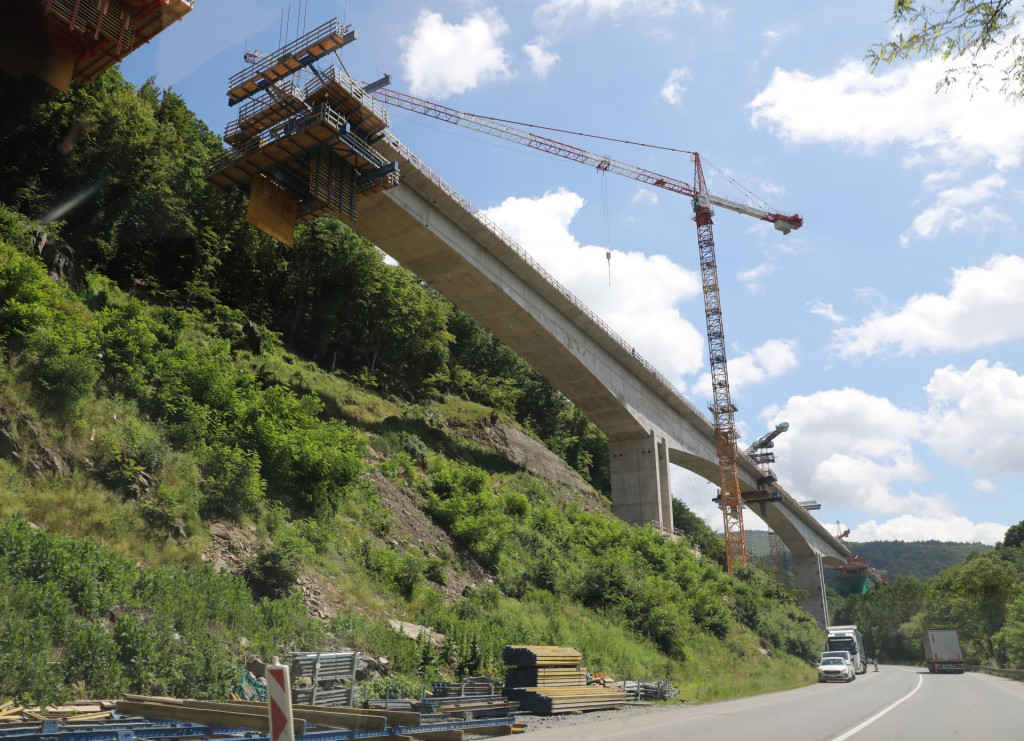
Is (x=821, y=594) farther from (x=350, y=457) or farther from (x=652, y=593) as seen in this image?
(x=350, y=457)

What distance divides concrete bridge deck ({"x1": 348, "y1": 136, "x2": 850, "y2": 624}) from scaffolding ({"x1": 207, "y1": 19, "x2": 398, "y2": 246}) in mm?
2307

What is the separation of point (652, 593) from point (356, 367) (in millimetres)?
24656

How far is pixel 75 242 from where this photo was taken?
27125 millimetres

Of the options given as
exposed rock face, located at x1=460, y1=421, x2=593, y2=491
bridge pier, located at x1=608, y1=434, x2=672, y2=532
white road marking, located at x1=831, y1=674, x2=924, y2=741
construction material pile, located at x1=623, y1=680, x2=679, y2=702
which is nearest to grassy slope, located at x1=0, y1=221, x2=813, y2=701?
construction material pile, located at x1=623, y1=680, x2=679, y2=702

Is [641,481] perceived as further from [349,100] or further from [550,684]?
[550,684]

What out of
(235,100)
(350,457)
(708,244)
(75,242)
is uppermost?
(708,244)

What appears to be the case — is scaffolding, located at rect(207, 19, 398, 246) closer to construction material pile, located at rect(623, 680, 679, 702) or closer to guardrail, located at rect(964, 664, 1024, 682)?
construction material pile, located at rect(623, 680, 679, 702)

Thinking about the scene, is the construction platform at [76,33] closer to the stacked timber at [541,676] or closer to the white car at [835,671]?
the stacked timber at [541,676]

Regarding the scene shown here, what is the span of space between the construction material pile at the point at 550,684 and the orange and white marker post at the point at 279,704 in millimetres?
11269

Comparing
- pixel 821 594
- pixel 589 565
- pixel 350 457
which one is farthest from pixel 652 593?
pixel 821 594

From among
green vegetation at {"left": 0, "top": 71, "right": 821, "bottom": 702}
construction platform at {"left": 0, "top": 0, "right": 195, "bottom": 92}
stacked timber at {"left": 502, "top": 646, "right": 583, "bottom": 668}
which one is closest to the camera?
→ green vegetation at {"left": 0, "top": 71, "right": 821, "bottom": 702}

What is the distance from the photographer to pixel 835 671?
31.0 meters

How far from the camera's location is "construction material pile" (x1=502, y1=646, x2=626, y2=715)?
1471cm

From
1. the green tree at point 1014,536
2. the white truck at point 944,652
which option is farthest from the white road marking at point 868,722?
the green tree at point 1014,536
